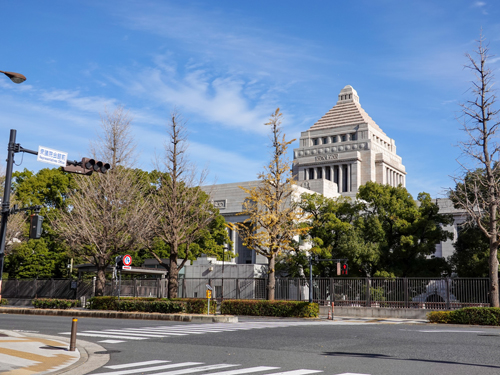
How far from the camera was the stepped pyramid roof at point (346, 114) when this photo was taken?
108338 millimetres

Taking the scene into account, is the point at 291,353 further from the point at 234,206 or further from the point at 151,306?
the point at 234,206

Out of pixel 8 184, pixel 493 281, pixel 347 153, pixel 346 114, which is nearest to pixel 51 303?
pixel 8 184

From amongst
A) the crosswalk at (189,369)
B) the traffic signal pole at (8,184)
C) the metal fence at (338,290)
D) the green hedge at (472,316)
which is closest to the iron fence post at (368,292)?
the metal fence at (338,290)

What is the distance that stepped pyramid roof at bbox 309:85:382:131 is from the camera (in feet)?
355

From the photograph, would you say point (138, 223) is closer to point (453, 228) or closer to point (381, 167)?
point (453, 228)

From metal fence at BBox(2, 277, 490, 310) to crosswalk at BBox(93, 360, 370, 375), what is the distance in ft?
75.8

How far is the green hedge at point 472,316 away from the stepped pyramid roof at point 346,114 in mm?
82380

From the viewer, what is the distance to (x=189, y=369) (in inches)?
376

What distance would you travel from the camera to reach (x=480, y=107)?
2659 centimetres

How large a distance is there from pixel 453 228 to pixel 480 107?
45.8m

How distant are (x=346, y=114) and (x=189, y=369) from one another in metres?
106

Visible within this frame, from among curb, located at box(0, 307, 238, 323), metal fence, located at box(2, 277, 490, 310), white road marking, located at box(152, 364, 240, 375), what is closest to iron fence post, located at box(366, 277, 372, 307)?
metal fence, located at box(2, 277, 490, 310)

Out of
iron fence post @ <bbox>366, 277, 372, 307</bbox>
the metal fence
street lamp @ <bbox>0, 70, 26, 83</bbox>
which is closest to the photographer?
street lamp @ <bbox>0, 70, 26, 83</bbox>

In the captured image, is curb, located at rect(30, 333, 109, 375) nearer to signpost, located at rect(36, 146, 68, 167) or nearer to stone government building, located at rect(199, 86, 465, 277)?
signpost, located at rect(36, 146, 68, 167)
